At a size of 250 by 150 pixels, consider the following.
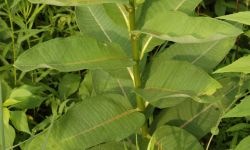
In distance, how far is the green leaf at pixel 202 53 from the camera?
7.29 feet

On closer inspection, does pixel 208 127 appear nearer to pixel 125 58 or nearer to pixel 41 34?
pixel 125 58

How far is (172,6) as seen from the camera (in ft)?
6.90

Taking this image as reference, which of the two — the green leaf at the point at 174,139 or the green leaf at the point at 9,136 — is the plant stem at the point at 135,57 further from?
the green leaf at the point at 9,136

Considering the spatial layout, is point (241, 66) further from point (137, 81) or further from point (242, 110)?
point (137, 81)

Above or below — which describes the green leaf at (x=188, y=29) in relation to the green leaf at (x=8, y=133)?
above

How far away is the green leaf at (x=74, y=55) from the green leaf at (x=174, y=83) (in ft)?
0.59

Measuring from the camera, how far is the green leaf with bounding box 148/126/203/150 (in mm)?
2115

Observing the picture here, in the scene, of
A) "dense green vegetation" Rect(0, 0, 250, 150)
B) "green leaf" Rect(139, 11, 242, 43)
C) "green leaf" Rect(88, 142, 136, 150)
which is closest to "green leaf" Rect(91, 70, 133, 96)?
"dense green vegetation" Rect(0, 0, 250, 150)

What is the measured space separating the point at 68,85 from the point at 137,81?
0.70 meters

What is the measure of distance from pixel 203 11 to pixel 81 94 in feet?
4.15

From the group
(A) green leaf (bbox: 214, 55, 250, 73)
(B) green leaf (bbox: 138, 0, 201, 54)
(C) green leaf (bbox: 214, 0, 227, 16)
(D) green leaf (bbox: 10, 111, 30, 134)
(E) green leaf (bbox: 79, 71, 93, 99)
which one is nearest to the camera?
(A) green leaf (bbox: 214, 55, 250, 73)

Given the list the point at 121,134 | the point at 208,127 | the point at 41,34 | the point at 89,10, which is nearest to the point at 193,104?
the point at 208,127

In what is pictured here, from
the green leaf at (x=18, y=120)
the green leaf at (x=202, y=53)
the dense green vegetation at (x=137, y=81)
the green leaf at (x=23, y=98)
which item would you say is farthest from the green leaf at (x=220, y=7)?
the green leaf at (x=18, y=120)

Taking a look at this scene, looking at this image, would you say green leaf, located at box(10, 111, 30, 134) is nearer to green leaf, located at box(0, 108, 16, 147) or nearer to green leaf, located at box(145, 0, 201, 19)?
green leaf, located at box(0, 108, 16, 147)
